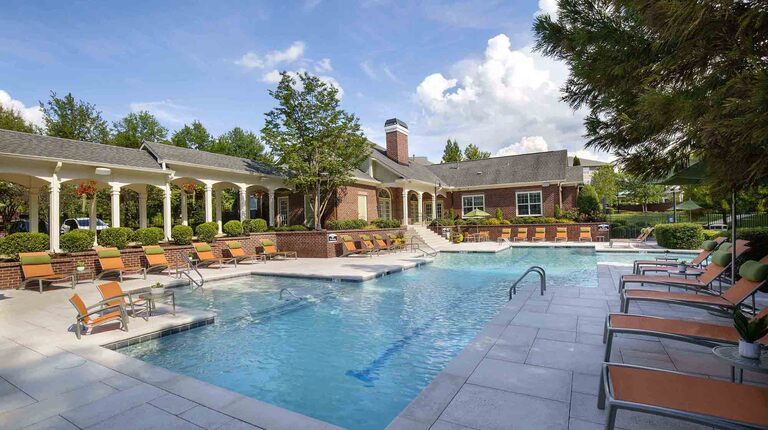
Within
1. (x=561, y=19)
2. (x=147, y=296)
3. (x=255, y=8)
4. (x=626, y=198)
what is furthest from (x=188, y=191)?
(x=626, y=198)

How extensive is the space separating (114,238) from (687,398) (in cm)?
1626

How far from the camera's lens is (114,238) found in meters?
13.8

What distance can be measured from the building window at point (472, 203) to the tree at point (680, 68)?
25.9 m

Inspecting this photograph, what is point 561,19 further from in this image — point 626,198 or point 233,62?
point 626,198

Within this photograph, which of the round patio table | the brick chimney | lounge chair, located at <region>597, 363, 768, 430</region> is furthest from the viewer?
the brick chimney

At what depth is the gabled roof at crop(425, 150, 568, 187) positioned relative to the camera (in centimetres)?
2819

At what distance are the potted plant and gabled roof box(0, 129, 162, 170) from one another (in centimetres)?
1754

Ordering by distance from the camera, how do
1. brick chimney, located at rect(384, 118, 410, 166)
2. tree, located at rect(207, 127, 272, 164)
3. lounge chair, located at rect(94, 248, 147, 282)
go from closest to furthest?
lounge chair, located at rect(94, 248, 147, 282)
brick chimney, located at rect(384, 118, 410, 166)
tree, located at rect(207, 127, 272, 164)

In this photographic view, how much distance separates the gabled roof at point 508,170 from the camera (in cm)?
2819

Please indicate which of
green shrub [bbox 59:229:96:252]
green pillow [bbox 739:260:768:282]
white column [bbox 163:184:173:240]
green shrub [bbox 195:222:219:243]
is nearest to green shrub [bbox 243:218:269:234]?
green shrub [bbox 195:222:219:243]

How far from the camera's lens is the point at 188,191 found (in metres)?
27.8

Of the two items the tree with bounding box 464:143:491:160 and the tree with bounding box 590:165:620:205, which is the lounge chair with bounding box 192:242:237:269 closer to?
the tree with bounding box 590:165:620:205

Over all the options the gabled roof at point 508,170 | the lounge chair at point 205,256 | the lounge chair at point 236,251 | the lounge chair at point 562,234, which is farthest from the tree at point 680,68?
the gabled roof at point 508,170

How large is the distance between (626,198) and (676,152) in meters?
50.5
